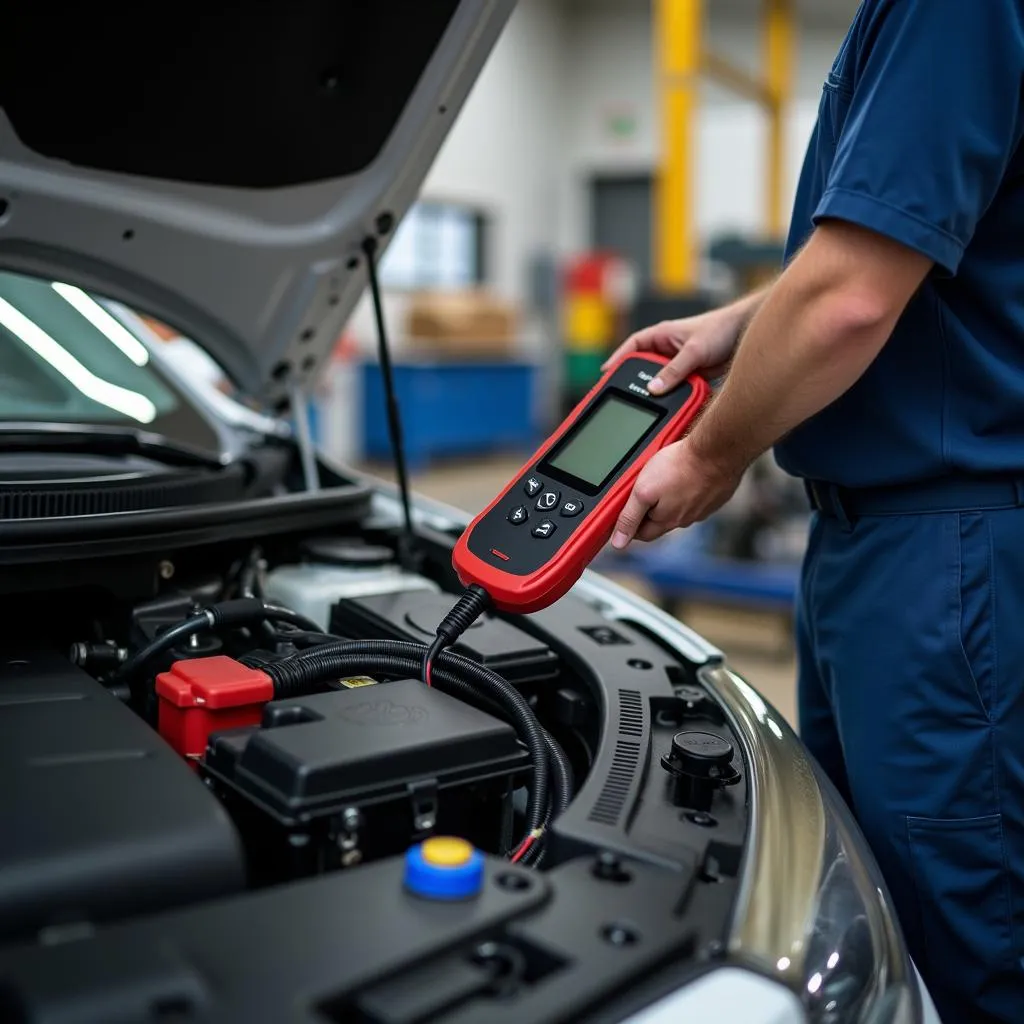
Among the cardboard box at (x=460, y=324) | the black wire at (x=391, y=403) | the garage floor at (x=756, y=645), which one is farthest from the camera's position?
the cardboard box at (x=460, y=324)

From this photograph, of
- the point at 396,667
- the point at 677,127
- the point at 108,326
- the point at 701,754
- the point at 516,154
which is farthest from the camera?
the point at 516,154

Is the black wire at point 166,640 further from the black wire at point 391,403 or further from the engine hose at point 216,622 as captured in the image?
the black wire at point 391,403

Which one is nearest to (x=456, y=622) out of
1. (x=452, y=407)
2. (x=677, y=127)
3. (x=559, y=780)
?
(x=559, y=780)

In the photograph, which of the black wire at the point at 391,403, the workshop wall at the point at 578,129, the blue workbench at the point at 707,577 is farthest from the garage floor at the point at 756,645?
the workshop wall at the point at 578,129

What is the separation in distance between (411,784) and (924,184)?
0.61 metres

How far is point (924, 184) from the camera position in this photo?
89 centimetres

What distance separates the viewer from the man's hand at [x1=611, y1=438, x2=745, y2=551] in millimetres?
1111

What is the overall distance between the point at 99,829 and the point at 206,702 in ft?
0.72

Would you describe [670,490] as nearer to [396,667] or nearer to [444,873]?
[396,667]

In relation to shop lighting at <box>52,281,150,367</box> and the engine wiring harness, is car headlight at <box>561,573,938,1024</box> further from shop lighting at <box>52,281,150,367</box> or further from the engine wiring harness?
shop lighting at <box>52,281,150,367</box>

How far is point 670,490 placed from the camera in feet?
3.67

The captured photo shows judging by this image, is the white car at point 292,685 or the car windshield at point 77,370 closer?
the white car at point 292,685

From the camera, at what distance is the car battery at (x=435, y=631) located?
113 cm

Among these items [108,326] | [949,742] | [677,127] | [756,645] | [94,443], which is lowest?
[756,645]
